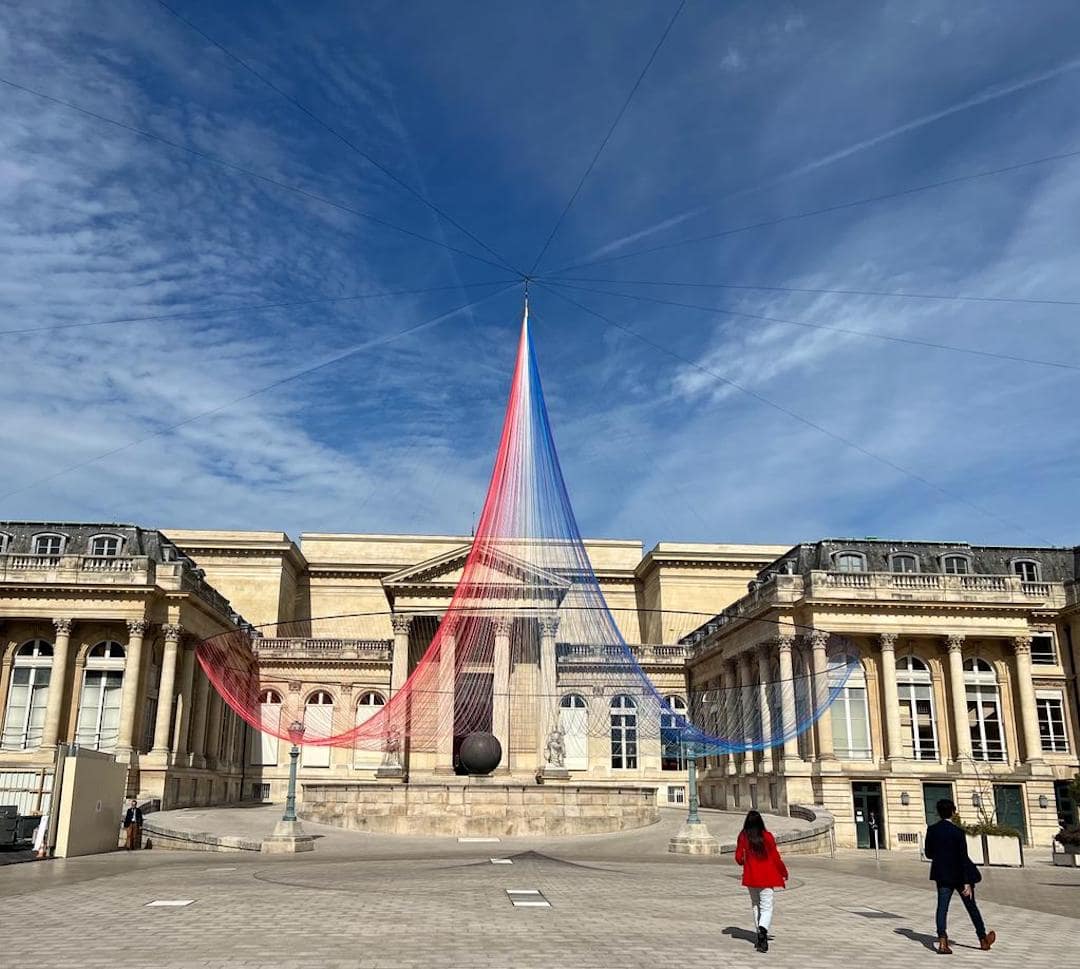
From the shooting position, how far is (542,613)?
49.4 m

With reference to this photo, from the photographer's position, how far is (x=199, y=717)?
4828cm

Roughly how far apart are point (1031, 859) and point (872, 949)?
2660 cm

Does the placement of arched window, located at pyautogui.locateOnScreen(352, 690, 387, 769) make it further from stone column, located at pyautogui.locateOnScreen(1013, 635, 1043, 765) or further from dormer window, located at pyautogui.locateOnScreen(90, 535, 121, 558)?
stone column, located at pyautogui.locateOnScreen(1013, 635, 1043, 765)

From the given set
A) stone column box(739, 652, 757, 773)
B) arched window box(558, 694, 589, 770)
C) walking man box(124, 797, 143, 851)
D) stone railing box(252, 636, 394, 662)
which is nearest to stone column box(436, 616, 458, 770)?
arched window box(558, 694, 589, 770)

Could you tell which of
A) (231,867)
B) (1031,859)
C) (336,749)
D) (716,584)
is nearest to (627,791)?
(1031,859)

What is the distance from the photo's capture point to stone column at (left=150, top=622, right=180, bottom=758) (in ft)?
141

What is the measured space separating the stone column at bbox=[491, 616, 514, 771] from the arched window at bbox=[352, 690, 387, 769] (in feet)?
31.2

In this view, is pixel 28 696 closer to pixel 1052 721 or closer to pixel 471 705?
pixel 471 705

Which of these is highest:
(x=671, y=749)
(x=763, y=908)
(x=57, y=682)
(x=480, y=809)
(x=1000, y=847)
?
(x=57, y=682)

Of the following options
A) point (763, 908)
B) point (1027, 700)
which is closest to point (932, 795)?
point (1027, 700)

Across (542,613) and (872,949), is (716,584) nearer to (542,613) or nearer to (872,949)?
(542,613)

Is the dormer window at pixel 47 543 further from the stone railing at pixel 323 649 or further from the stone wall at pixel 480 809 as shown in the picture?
the stone wall at pixel 480 809

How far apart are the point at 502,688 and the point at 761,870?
37781 millimetres

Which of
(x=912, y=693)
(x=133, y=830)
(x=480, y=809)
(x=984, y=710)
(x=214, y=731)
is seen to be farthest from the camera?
(x=214, y=731)
